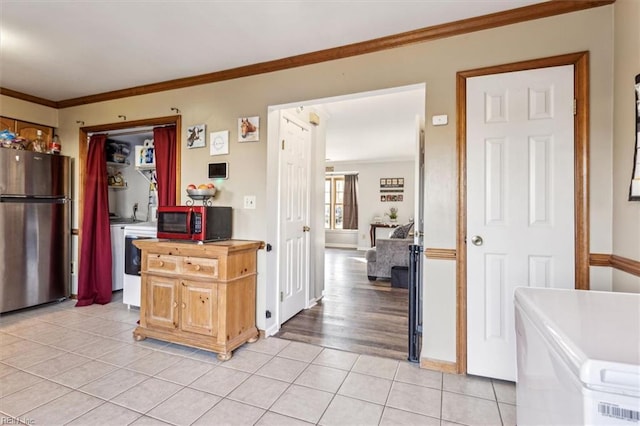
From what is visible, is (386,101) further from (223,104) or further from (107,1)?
(107,1)

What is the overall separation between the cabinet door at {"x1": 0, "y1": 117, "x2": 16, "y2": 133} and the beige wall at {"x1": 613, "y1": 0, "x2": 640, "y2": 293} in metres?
5.49

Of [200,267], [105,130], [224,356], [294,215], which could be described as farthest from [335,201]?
[224,356]

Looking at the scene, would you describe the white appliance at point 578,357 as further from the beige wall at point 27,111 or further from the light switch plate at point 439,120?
the beige wall at point 27,111

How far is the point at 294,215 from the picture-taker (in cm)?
332

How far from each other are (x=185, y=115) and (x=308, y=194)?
1.54 m

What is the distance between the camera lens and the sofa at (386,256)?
4824 millimetres

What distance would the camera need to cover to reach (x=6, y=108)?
3.50 metres

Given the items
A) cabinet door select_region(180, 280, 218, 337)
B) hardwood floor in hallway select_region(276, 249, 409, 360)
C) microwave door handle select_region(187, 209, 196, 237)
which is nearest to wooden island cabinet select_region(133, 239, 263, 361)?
cabinet door select_region(180, 280, 218, 337)

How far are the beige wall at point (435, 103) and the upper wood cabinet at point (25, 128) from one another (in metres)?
1.73

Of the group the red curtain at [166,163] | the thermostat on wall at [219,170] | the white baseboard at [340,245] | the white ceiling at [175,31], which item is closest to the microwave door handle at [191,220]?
the thermostat on wall at [219,170]

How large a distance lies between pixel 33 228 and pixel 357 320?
3697 mm

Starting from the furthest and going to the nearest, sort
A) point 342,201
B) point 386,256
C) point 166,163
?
point 342,201 < point 386,256 < point 166,163

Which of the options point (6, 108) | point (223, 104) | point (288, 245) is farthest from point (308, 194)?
point (6, 108)

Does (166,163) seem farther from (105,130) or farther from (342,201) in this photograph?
(342,201)
